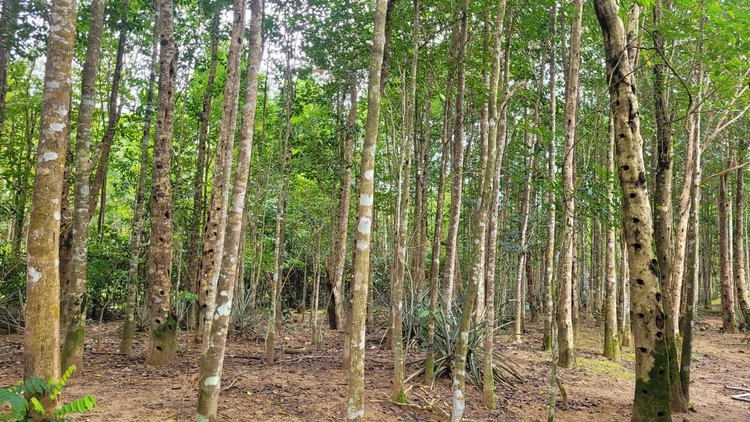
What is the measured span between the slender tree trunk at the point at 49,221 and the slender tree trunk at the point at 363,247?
2298mm

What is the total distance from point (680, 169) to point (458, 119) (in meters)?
11.2

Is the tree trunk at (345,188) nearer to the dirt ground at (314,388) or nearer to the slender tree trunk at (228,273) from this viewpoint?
the dirt ground at (314,388)

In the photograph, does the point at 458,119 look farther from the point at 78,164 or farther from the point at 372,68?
the point at 78,164

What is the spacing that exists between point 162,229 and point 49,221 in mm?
3784

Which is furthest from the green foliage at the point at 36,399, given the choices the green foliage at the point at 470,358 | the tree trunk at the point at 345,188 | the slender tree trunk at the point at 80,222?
the tree trunk at the point at 345,188

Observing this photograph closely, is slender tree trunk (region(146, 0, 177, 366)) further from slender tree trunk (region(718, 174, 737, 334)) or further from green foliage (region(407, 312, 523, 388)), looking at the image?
slender tree trunk (region(718, 174, 737, 334))

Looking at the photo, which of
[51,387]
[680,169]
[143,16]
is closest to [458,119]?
[51,387]

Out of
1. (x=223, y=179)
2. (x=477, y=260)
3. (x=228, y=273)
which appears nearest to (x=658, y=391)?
(x=477, y=260)

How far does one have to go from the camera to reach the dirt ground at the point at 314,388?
18.0 feet

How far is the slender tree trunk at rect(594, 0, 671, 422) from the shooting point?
15.5 feet

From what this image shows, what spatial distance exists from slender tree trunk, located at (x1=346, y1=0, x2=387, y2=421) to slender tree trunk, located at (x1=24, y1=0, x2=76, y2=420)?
2.30m

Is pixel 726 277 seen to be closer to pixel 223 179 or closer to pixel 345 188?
pixel 345 188

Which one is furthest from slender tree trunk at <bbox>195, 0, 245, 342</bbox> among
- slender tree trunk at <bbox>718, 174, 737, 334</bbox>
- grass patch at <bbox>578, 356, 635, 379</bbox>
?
slender tree trunk at <bbox>718, 174, 737, 334</bbox>

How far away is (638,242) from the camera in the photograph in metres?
4.85
